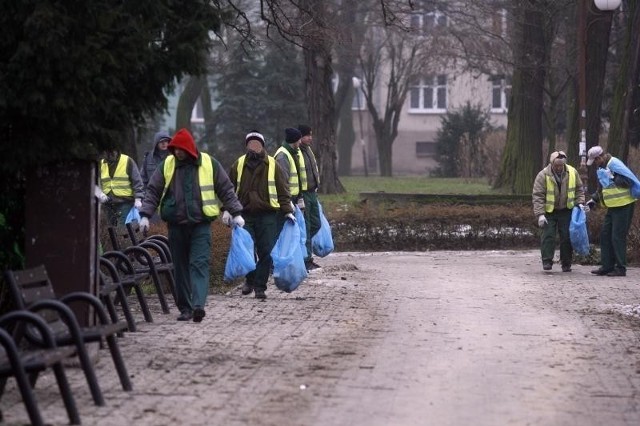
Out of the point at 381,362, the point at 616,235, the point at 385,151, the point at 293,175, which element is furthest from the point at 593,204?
the point at 385,151

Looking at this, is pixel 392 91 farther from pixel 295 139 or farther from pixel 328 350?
pixel 328 350

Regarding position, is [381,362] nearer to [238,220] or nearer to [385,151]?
[238,220]

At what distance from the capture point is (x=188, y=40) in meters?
10.4

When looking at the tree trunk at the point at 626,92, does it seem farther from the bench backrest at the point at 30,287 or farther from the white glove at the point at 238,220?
the bench backrest at the point at 30,287

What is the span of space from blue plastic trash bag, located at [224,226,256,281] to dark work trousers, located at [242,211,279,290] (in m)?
0.96

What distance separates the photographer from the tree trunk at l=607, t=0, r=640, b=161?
24.7 metres

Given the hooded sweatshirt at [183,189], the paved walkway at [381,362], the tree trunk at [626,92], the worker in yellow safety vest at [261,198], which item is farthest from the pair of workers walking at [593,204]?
the hooded sweatshirt at [183,189]

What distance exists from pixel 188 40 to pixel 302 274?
4.90 metres

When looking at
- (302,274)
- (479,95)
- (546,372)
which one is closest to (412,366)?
(546,372)

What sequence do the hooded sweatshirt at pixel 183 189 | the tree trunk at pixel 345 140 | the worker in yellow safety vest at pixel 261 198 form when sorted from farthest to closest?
Result: the tree trunk at pixel 345 140 → the worker in yellow safety vest at pixel 261 198 → the hooded sweatshirt at pixel 183 189

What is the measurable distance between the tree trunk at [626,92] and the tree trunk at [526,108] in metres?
5.08

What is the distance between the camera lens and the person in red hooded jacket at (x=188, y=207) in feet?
42.1

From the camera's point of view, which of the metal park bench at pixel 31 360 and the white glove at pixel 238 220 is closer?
the metal park bench at pixel 31 360

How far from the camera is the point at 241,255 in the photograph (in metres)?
14.1
